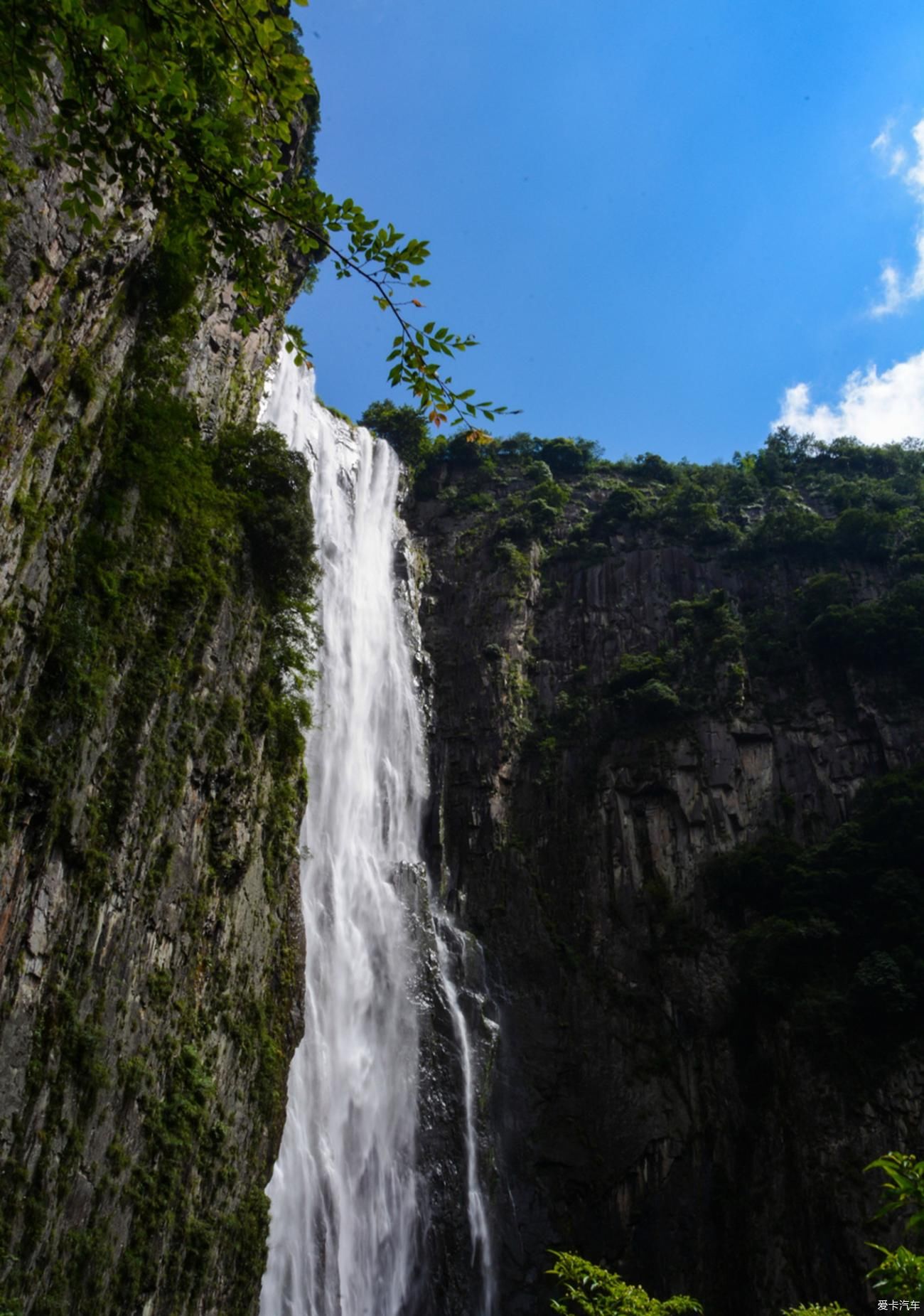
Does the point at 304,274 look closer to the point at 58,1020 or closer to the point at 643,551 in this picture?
the point at 643,551

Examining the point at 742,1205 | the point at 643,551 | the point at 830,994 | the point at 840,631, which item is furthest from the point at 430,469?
the point at 742,1205

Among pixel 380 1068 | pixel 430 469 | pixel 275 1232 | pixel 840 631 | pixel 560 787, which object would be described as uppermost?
pixel 430 469

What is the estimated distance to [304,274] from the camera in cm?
2344

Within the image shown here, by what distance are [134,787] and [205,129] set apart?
26.8 ft

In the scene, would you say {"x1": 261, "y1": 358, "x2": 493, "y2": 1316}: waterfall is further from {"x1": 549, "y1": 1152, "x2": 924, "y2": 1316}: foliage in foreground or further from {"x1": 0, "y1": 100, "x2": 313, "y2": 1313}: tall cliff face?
{"x1": 549, "y1": 1152, "x2": 924, "y2": 1316}: foliage in foreground

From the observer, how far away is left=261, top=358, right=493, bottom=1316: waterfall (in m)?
16.2

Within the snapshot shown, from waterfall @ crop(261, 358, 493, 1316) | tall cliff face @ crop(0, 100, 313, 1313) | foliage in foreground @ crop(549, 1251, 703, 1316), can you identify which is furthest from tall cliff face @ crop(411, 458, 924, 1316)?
foliage in foreground @ crop(549, 1251, 703, 1316)

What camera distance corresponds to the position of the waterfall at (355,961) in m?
16.2

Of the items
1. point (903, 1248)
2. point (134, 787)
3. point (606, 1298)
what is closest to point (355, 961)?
point (134, 787)

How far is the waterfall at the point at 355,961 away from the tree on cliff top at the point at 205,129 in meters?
12.7

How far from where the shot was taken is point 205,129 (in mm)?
4359

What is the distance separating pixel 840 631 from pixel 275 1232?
2091cm

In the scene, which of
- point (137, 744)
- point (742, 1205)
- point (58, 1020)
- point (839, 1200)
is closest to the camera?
point (58, 1020)

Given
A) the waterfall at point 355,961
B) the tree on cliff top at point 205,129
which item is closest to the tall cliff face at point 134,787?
the waterfall at point 355,961
